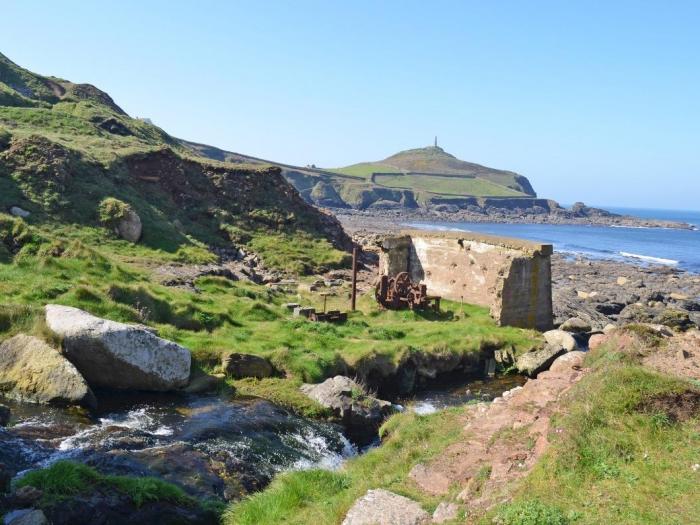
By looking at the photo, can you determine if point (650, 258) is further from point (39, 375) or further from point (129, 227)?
point (39, 375)

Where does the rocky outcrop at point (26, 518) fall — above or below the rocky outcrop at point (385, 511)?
below

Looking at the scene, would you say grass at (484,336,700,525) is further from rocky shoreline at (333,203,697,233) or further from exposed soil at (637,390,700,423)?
rocky shoreline at (333,203,697,233)

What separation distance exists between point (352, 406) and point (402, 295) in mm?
12441

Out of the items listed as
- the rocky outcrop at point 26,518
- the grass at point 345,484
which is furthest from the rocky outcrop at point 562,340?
the rocky outcrop at point 26,518

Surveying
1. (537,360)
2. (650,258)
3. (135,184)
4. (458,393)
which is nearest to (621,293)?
(537,360)

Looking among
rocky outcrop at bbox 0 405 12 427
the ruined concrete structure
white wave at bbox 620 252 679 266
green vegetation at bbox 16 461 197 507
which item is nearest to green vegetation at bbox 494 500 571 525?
green vegetation at bbox 16 461 197 507

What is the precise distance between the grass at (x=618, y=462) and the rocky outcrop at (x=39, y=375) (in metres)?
10.7

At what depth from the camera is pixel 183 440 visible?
41.8 ft

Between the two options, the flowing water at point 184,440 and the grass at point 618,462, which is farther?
the flowing water at point 184,440

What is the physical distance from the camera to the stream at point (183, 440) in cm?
1088

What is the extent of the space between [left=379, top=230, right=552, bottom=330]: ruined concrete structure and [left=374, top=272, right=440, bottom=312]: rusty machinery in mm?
2352

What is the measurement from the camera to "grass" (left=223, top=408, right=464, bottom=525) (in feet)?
29.2

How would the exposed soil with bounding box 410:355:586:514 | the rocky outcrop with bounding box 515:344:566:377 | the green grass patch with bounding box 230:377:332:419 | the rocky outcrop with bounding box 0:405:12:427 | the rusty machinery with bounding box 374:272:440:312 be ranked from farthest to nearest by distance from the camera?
1. the rusty machinery with bounding box 374:272:440:312
2. the rocky outcrop with bounding box 515:344:566:377
3. the green grass patch with bounding box 230:377:332:419
4. the rocky outcrop with bounding box 0:405:12:427
5. the exposed soil with bounding box 410:355:586:514

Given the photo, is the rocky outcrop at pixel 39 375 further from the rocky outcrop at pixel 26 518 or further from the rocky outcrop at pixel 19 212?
the rocky outcrop at pixel 19 212
